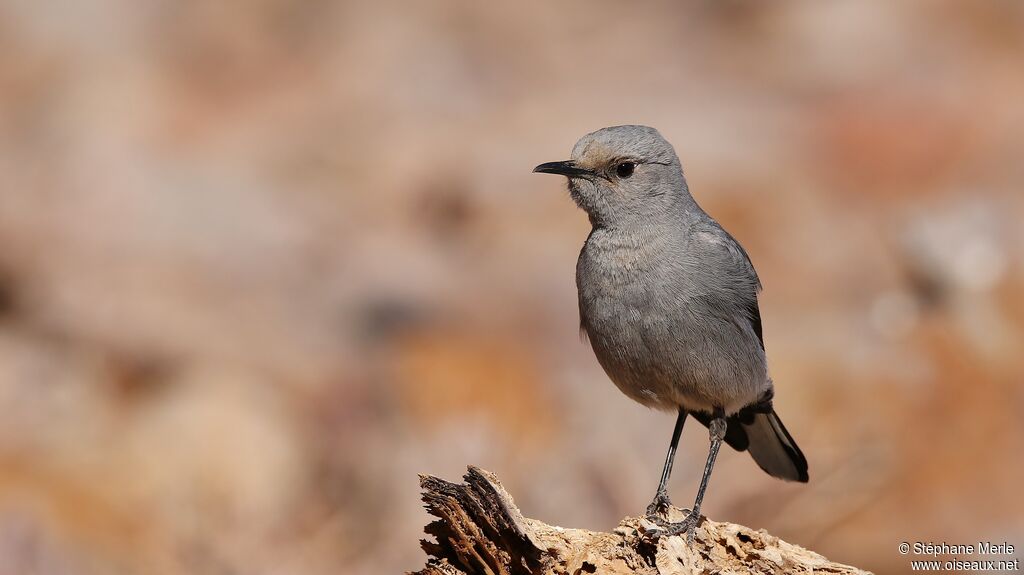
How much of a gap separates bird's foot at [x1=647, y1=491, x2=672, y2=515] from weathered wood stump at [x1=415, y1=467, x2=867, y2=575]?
30cm

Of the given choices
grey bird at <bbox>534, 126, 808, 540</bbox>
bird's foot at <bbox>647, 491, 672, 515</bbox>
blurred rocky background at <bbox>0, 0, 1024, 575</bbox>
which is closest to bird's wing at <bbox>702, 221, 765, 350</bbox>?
grey bird at <bbox>534, 126, 808, 540</bbox>

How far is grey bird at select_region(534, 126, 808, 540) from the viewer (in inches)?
240

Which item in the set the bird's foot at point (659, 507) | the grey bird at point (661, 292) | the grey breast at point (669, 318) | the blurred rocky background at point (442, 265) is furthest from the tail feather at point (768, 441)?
the blurred rocky background at point (442, 265)

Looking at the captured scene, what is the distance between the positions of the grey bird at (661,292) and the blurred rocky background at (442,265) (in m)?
2.80

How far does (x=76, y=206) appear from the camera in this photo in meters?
12.6

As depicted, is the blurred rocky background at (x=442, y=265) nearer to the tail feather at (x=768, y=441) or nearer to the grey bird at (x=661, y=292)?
the tail feather at (x=768, y=441)

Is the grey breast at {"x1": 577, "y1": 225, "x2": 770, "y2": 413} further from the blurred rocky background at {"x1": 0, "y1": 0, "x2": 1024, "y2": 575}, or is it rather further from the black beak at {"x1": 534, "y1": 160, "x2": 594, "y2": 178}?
the blurred rocky background at {"x1": 0, "y1": 0, "x2": 1024, "y2": 575}

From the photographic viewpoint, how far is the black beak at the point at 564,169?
20.9 ft

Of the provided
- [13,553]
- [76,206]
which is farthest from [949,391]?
[76,206]

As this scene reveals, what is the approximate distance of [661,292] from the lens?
20.0 feet

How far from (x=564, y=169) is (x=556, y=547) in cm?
211

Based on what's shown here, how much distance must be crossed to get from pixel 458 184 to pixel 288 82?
3.15 m

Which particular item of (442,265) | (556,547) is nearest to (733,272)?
(556,547)

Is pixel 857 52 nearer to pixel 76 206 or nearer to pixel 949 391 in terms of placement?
pixel 949 391
